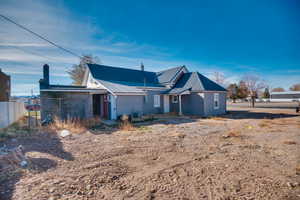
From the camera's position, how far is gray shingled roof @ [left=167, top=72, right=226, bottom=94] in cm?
1638

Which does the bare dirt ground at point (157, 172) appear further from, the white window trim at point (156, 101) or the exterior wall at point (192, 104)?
the white window trim at point (156, 101)

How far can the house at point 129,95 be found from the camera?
1133cm

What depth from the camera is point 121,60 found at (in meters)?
19.4

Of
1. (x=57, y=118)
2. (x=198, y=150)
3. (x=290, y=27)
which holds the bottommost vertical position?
(x=198, y=150)

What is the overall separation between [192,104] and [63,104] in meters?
12.8

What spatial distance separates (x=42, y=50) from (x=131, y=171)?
14.5 meters

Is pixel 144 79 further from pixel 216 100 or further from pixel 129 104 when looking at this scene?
pixel 216 100

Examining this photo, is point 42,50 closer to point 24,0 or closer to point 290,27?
point 24,0

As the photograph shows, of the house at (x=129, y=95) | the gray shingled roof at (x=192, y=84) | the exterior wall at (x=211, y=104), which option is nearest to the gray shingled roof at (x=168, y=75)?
the house at (x=129, y=95)

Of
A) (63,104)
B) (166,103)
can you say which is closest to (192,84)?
(166,103)

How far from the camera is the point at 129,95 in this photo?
14.0 metres

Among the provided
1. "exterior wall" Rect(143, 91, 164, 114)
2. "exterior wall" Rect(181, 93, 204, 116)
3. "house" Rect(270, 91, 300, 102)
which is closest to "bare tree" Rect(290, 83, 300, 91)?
"house" Rect(270, 91, 300, 102)

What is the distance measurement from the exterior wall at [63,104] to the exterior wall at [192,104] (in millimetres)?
10969

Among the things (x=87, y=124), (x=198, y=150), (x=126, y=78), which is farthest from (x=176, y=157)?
(x=126, y=78)
